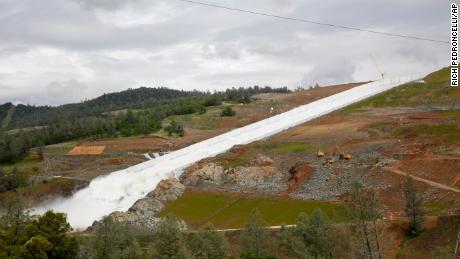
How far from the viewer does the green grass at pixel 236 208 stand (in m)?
63.0

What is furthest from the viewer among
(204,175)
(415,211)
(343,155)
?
(204,175)

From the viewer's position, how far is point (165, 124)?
133625mm

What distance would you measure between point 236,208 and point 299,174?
40.2 ft

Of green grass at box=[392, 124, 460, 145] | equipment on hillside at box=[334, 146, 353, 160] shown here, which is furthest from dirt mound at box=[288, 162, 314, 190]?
green grass at box=[392, 124, 460, 145]

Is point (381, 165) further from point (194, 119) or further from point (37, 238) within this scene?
point (194, 119)

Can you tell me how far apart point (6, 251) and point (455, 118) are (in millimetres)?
69103

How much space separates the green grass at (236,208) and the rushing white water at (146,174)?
11.2 m

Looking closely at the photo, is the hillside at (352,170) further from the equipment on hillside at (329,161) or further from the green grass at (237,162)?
the green grass at (237,162)

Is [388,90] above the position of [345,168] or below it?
above

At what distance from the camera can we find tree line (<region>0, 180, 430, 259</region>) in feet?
145

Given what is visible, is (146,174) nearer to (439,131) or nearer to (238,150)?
(238,150)

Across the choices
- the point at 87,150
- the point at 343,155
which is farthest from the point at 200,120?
the point at 343,155

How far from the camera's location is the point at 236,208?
70.0 m

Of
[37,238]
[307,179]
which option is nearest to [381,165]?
[307,179]
